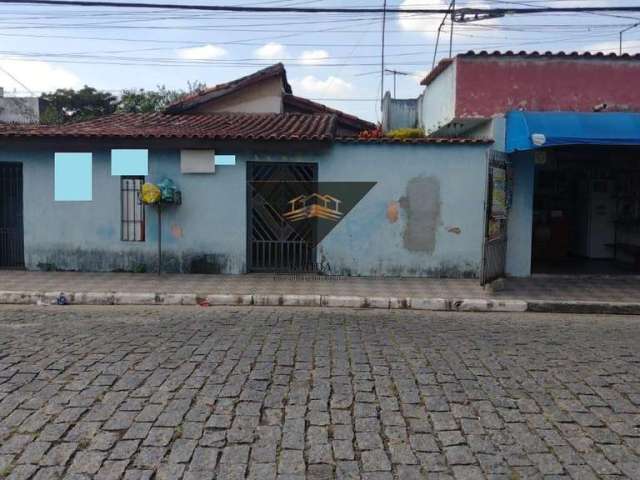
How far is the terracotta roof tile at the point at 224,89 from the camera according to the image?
16.6m

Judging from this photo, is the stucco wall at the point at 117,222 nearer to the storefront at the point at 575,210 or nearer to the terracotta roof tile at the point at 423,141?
the terracotta roof tile at the point at 423,141

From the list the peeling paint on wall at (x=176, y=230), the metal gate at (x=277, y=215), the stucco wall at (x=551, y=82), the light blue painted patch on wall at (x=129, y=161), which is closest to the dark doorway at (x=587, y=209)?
the stucco wall at (x=551, y=82)

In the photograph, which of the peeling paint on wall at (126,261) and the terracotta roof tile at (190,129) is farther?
the peeling paint on wall at (126,261)

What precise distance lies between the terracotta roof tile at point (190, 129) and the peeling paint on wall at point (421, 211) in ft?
5.94

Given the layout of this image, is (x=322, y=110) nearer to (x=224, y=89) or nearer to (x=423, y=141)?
(x=224, y=89)

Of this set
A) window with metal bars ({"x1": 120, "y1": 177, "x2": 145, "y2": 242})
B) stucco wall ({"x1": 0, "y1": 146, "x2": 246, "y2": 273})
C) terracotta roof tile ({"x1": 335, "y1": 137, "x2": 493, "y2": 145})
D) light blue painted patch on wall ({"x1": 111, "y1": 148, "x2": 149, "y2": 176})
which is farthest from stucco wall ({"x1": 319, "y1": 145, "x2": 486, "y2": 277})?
window with metal bars ({"x1": 120, "y1": 177, "x2": 145, "y2": 242})

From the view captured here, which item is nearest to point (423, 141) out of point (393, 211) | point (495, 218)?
point (393, 211)

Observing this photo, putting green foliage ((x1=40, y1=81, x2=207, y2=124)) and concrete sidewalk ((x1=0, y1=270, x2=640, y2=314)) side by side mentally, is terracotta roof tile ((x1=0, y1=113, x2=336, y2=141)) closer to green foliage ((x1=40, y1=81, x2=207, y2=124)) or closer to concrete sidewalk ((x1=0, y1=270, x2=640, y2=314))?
concrete sidewalk ((x1=0, y1=270, x2=640, y2=314))

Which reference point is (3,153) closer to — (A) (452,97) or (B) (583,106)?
(A) (452,97)

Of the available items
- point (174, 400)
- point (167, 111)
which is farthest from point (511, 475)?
point (167, 111)

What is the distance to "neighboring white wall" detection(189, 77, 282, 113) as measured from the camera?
1739 centimetres

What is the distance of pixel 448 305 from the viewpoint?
345 inches

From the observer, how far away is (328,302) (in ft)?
28.9

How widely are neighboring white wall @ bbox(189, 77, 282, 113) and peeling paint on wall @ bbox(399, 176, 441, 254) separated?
26.4ft
